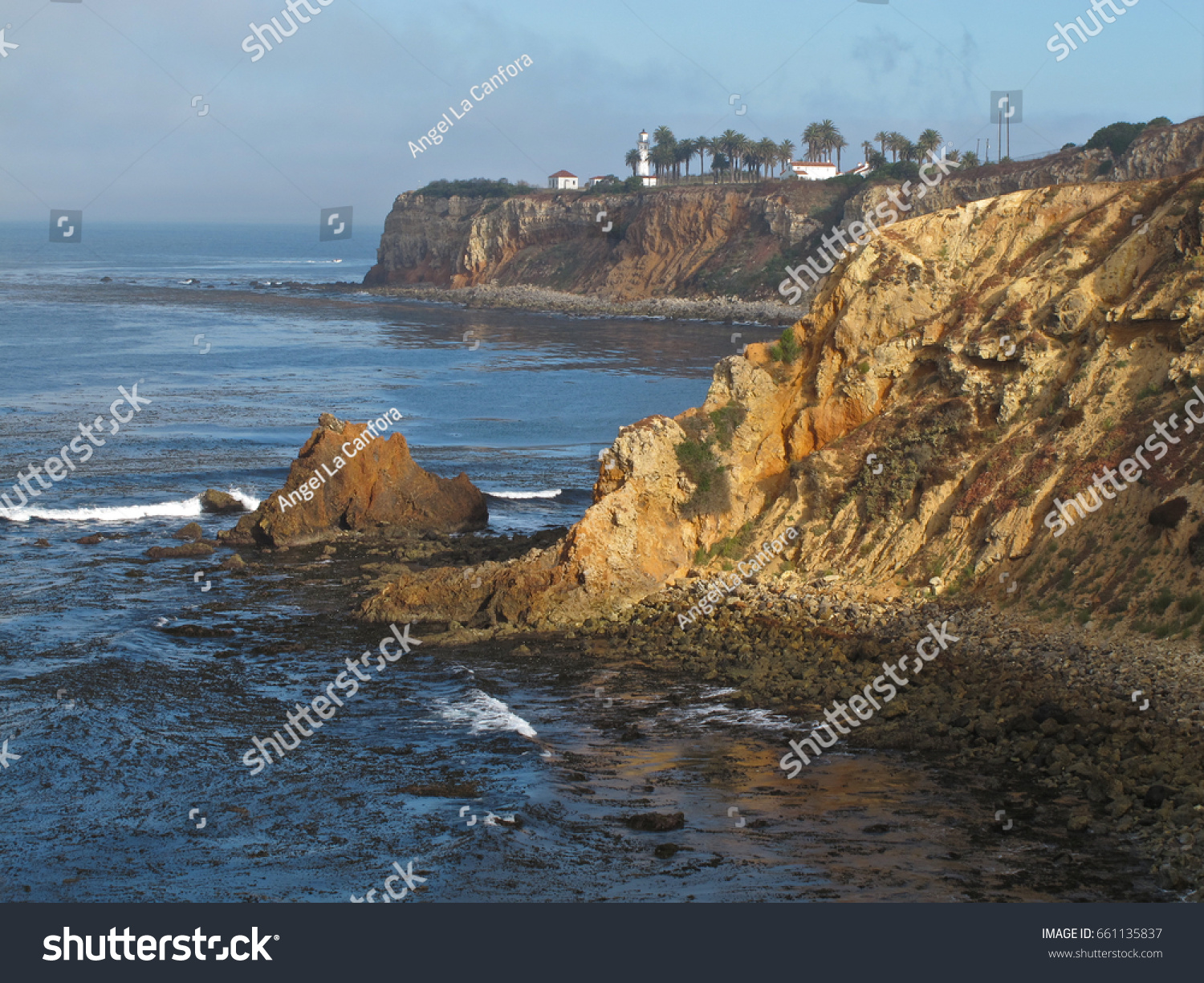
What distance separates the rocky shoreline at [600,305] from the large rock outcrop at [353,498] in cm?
7633

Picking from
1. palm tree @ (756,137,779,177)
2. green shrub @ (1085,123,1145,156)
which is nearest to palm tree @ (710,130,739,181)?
palm tree @ (756,137,779,177)

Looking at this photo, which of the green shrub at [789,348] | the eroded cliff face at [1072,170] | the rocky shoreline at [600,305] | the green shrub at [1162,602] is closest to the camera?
the green shrub at [1162,602]

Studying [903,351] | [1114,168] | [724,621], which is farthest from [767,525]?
[1114,168]

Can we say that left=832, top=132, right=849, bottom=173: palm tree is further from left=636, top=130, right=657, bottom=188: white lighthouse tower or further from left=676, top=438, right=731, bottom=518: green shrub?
left=676, top=438, right=731, bottom=518: green shrub

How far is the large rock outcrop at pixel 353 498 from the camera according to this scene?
35281mm

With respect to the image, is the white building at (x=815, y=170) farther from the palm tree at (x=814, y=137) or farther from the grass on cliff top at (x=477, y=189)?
the grass on cliff top at (x=477, y=189)

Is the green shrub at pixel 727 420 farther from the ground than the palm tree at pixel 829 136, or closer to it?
closer to it

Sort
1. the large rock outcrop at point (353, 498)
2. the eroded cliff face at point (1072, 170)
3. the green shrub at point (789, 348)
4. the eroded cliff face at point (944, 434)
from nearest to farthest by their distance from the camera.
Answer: the eroded cliff face at point (944, 434), the green shrub at point (789, 348), the large rock outcrop at point (353, 498), the eroded cliff face at point (1072, 170)

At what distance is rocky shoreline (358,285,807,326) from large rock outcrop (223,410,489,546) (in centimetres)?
7633

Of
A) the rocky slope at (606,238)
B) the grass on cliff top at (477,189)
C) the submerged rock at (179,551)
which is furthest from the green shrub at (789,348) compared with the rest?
the grass on cliff top at (477,189)

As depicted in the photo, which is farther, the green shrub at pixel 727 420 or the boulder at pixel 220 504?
the boulder at pixel 220 504

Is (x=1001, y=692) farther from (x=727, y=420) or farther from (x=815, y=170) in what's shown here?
(x=815, y=170)
